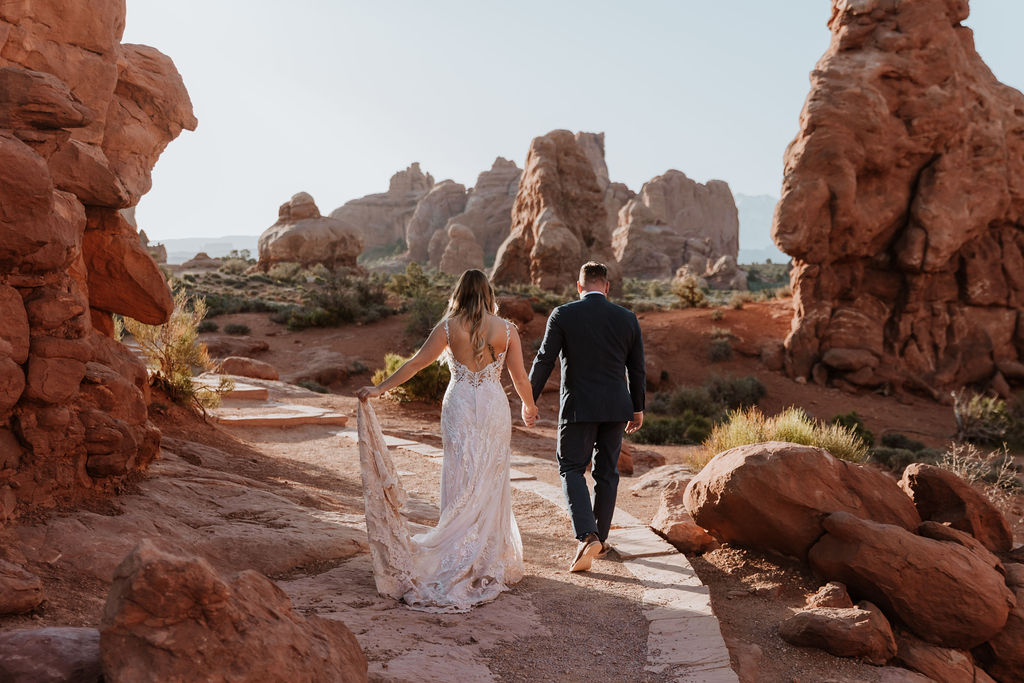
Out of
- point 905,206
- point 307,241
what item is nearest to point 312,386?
point 905,206

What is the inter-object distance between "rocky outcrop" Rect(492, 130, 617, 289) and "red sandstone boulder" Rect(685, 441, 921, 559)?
21.1 meters

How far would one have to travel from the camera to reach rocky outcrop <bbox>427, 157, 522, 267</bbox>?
6475 cm

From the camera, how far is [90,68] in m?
5.77

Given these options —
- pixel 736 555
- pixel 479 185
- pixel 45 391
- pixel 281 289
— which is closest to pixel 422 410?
pixel 736 555

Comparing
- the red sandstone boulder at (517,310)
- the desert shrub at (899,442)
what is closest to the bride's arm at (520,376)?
the desert shrub at (899,442)

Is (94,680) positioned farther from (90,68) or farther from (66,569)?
(90,68)

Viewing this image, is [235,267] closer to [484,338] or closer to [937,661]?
[484,338]

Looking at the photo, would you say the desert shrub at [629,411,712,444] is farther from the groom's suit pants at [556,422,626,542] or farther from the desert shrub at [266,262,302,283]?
the desert shrub at [266,262,302,283]

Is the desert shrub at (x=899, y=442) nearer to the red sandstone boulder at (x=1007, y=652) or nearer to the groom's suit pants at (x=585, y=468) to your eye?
the red sandstone boulder at (x=1007, y=652)

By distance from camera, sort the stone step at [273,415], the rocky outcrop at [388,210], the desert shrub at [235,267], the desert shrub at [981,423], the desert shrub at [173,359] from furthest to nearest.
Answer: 1. the rocky outcrop at [388,210]
2. the desert shrub at [235,267]
3. the desert shrub at [981,423]
4. the stone step at [273,415]
5. the desert shrub at [173,359]

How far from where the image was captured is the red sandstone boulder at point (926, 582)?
4.72m

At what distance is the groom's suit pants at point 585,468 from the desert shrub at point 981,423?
12853 mm

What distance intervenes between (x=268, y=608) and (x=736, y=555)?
4244 millimetres

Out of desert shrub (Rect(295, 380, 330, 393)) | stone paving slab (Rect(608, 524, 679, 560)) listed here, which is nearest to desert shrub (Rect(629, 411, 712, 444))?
desert shrub (Rect(295, 380, 330, 393))
